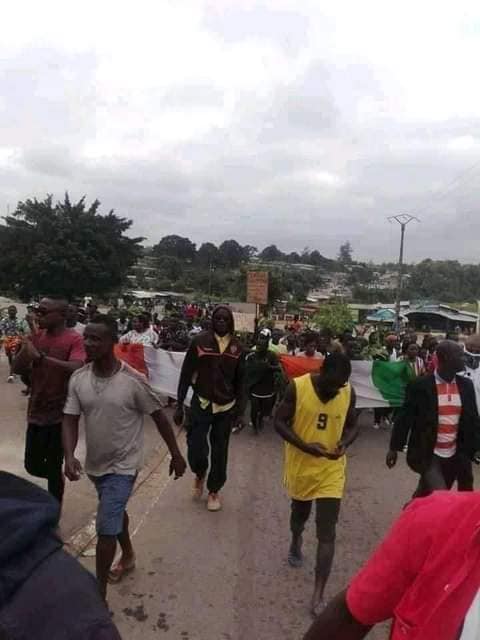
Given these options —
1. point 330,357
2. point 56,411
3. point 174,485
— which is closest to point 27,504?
point 330,357

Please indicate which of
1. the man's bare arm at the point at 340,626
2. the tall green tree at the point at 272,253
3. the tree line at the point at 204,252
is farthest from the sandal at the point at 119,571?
the tall green tree at the point at 272,253

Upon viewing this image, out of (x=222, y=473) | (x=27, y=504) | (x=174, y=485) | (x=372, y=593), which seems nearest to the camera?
Answer: (x=27, y=504)

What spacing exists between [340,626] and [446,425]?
270cm

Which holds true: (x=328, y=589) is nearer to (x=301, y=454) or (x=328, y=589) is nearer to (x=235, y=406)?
(x=301, y=454)

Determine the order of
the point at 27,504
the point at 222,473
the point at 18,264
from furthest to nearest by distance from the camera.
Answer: the point at 18,264 < the point at 222,473 < the point at 27,504

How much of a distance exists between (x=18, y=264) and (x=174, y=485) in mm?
24947

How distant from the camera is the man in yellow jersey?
3492 millimetres

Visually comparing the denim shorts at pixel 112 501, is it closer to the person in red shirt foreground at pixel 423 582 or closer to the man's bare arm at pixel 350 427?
the man's bare arm at pixel 350 427

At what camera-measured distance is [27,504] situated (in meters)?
1.09

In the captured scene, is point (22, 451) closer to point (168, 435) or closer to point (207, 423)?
point (207, 423)

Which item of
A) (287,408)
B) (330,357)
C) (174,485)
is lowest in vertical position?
(174,485)

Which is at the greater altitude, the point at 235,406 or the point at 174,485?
the point at 235,406

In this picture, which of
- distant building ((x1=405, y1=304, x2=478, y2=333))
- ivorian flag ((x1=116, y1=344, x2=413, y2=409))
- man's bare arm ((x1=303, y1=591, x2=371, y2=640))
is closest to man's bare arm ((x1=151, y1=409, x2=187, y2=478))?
man's bare arm ((x1=303, y1=591, x2=371, y2=640))

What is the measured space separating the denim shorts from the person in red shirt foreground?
184 cm
